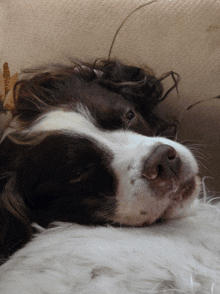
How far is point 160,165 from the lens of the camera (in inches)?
34.1

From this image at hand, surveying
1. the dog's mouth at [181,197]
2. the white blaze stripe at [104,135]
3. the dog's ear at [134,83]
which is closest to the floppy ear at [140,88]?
the dog's ear at [134,83]

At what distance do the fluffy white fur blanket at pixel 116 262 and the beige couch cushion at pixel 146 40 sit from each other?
42cm

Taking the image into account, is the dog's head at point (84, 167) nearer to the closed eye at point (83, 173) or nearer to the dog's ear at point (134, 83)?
the closed eye at point (83, 173)

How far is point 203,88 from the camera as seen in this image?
1.09m

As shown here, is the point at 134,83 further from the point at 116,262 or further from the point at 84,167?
the point at 116,262

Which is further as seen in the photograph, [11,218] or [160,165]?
[11,218]

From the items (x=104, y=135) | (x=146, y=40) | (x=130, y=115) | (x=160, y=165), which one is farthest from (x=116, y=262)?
(x=146, y=40)

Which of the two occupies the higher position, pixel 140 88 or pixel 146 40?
pixel 146 40

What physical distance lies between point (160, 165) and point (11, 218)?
477 mm

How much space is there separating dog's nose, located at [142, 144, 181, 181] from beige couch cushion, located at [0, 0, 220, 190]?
12.3 inches

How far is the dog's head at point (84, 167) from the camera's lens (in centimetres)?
89

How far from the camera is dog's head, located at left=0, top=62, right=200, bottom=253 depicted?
2.91 feet

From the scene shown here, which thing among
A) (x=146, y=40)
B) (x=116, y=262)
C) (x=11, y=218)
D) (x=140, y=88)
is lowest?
(x=11, y=218)

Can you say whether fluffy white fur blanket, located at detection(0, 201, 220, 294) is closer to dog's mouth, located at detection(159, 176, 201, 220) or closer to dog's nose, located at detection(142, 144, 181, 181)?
dog's mouth, located at detection(159, 176, 201, 220)
